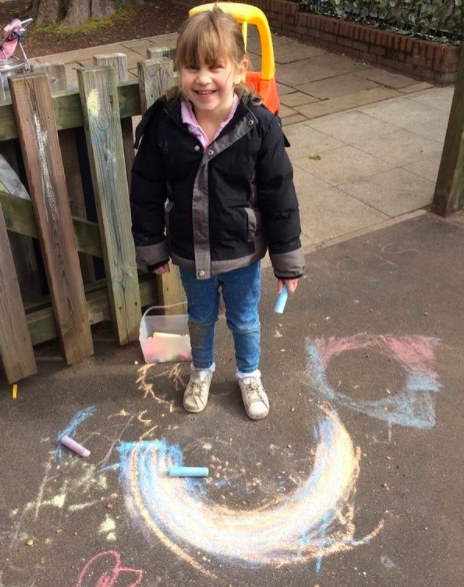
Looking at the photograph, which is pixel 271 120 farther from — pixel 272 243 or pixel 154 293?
pixel 154 293

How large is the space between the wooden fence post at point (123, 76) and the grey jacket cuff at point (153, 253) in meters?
0.70

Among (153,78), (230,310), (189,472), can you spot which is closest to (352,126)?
(153,78)

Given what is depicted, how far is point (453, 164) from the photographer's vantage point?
456cm

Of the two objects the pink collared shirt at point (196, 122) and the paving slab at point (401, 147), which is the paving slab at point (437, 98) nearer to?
the paving slab at point (401, 147)

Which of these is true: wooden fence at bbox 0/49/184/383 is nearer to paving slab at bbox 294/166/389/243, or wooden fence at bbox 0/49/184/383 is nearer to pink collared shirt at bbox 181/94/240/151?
pink collared shirt at bbox 181/94/240/151

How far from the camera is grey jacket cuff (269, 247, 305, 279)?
2611 millimetres

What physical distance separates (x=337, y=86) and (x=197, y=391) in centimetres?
569

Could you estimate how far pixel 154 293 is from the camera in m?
3.52

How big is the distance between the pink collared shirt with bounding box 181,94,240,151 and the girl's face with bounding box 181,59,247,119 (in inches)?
1.7

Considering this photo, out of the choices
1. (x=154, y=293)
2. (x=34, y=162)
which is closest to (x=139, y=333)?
(x=154, y=293)

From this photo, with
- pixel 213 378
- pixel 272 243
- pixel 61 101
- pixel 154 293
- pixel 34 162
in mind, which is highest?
pixel 61 101

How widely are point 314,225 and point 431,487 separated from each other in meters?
2.44

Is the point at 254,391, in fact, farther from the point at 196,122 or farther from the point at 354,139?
the point at 354,139

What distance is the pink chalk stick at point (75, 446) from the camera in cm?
280
